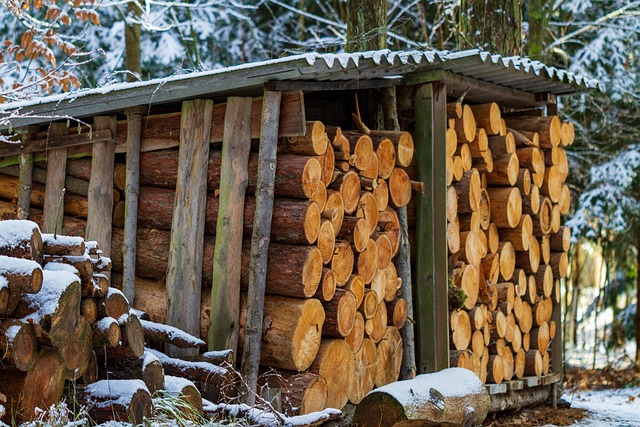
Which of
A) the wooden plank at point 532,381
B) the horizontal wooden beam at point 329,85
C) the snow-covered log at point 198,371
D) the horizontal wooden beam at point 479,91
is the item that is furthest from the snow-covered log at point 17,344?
the wooden plank at point 532,381

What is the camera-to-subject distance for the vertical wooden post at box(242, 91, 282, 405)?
7.31m

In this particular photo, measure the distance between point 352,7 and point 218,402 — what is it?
5.78 meters

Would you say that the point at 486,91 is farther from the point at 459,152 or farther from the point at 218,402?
the point at 218,402

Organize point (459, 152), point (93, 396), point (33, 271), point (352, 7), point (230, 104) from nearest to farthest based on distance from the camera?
1. point (33, 271)
2. point (93, 396)
3. point (230, 104)
4. point (459, 152)
5. point (352, 7)

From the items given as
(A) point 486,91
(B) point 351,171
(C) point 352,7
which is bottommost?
(B) point 351,171

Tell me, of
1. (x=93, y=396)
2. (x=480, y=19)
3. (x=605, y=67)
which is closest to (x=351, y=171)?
(x=93, y=396)

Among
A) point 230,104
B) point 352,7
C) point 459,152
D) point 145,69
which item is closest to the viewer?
point 230,104

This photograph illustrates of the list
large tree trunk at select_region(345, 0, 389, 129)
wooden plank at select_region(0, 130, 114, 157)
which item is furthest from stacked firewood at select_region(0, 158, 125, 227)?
large tree trunk at select_region(345, 0, 389, 129)

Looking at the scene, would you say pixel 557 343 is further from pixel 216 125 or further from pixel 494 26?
pixel 216 125

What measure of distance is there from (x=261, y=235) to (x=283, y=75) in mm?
1332

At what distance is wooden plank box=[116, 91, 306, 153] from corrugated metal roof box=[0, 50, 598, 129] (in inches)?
6.3

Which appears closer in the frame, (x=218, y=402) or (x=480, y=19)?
(x=218, y=402)

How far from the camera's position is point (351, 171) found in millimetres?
8055

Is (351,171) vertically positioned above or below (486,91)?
below
